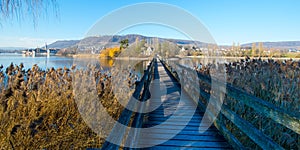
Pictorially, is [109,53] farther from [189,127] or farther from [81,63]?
[189,127]

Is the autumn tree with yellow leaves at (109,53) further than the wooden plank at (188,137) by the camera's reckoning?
Yes

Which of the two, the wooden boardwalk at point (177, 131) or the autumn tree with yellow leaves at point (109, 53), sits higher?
the autumn tree with yellow leaves at point (109, 53)

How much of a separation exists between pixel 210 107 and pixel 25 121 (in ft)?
11.2

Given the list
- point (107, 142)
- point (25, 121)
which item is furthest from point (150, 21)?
point (107, 142)

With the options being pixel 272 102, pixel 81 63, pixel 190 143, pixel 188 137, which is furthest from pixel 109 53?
pixel 272 102

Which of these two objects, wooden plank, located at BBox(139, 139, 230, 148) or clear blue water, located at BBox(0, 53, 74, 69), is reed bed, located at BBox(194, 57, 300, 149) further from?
clear blue water, located at BBox(0, 53, 74, 69)

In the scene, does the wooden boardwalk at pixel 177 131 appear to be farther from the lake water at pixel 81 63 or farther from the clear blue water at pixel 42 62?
the clear blue water at pixel 42 62

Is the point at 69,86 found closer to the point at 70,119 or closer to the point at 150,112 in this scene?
the point at 70,119

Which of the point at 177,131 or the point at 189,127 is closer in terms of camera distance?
the point at 177,131

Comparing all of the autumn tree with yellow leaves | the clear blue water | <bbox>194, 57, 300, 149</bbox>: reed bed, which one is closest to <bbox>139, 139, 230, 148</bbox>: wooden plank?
<bbox>194, 57, 300, 149</bbox>: reed bed

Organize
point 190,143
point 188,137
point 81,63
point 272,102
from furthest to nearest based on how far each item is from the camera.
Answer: point 81,63, point 188,137, point 272,102, point 190,143

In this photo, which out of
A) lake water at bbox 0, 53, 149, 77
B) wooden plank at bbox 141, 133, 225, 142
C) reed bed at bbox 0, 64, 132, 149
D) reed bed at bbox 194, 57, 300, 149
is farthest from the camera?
lake water at bbox 0, 53, 149, 77

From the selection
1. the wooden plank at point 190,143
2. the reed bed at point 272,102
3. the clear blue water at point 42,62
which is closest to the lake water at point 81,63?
the clear blue water at point 42,62

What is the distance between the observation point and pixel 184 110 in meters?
5.50
